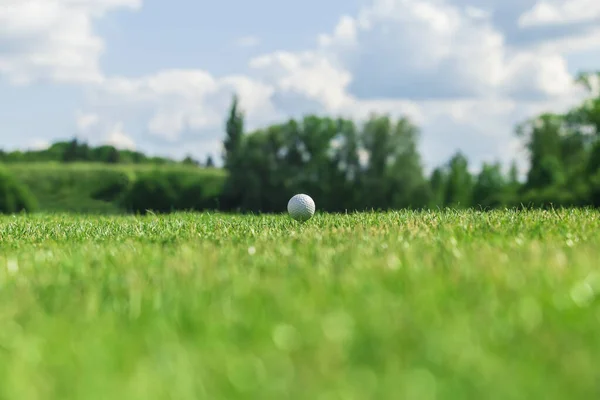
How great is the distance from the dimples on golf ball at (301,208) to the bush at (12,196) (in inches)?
2488

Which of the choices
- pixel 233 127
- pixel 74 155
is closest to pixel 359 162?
pixel 233 127

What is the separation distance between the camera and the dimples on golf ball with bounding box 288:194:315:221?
43.9 feet

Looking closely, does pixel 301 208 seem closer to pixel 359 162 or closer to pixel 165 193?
pixel 359 162

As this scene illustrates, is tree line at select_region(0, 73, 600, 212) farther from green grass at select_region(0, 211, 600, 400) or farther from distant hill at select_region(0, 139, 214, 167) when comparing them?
green grass at select_region(0, 211, 600, 400)

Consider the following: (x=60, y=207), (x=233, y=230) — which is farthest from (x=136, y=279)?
(x=60, y=207)

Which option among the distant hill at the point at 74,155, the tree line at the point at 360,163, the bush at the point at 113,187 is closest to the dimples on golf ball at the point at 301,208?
the tree line at the point at 360,163

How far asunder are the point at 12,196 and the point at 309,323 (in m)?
73.8

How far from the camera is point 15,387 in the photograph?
149 inches

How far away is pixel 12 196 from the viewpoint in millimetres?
72250

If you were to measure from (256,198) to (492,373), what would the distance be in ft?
222

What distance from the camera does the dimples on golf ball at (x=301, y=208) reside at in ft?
43.9

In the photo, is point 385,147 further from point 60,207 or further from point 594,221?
point 594,221

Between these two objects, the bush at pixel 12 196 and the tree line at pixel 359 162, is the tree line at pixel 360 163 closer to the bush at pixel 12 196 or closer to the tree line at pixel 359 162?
the tree line at pixel 359 162

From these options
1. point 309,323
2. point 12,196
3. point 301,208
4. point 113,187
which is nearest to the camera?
point 309,323
